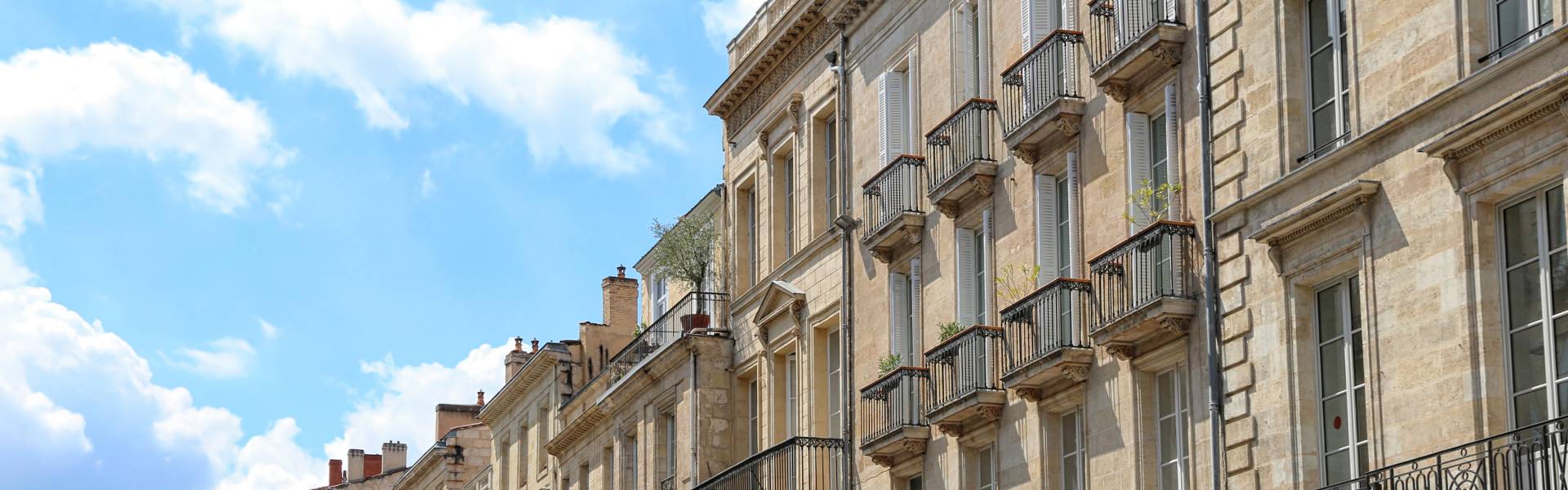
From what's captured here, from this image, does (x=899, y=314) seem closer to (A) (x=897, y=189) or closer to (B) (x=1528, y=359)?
(A) (x=897, y=189)

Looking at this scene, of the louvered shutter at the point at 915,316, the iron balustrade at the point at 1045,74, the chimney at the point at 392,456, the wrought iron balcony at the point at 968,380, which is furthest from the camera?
the chimney at the point at 392,456

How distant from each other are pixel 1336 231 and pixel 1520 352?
2305 millimetres

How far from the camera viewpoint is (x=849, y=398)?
2986cm

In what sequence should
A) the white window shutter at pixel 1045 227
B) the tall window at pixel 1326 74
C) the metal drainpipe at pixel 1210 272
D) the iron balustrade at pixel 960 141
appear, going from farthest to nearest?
1. the iron balustrade at pixel 960 141
2. the white window shutter at pixel 1045 227
3. the metal drainpipe at pixel 1210 272
4. the tall window at pixel 1326 74

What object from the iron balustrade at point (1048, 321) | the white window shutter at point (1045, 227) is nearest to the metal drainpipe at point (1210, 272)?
the iron balustrade at point (1048, 321)

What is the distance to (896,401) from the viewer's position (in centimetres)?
2794

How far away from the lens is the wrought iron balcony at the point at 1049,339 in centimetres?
2358

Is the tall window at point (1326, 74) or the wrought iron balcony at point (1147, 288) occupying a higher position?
the tall window at point (1326, 74)

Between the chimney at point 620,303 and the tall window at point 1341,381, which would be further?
the chimney at point 620,303

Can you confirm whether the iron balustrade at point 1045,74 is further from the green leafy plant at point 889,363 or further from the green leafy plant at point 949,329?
the green leafy plant at point 889,363

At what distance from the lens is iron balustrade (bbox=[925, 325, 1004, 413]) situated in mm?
25562

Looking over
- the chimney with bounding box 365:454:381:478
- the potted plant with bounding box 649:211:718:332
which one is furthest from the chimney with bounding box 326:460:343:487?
the potted plant with bounding box 649:211:718:332

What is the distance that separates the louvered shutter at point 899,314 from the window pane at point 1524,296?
1176cm

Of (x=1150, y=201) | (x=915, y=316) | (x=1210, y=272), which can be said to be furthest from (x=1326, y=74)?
(x=915, y=316)
